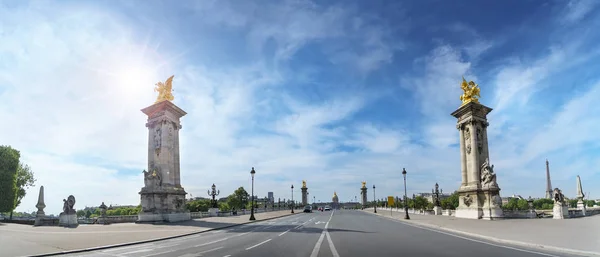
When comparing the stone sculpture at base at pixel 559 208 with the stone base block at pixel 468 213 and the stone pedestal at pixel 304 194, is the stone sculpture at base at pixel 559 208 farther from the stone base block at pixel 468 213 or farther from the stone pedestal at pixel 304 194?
the stone pedestal at pixel 304 194

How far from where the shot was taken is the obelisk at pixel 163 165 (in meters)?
35.5

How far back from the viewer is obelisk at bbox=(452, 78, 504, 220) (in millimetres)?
34969

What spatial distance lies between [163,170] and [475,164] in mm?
32370

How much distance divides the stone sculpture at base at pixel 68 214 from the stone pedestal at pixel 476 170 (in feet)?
124

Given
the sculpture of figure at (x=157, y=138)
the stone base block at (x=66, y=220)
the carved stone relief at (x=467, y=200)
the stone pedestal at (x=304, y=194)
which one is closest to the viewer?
the stone base block at (x=66, y=220)

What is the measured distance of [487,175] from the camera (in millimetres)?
36000

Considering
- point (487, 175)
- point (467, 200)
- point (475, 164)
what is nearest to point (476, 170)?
point (475, 164)

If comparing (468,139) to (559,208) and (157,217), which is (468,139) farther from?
(157,217)

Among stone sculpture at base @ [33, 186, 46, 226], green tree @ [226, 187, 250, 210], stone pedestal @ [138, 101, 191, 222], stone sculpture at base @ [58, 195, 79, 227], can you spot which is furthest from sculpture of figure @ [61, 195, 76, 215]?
green tree @ [226, 187, 250, 210]

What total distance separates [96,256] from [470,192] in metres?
34.9

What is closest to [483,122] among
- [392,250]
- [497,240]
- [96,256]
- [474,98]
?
[474,98]

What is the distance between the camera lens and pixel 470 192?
123 feet

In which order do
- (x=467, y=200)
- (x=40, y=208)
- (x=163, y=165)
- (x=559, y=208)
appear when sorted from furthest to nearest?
(x=467, y=200)
(x=163, y=165)
(x=40, y=208)
(x=559, y=208)

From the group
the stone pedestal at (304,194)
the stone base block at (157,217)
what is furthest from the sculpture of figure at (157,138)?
the stone pedestal at (304,194)
